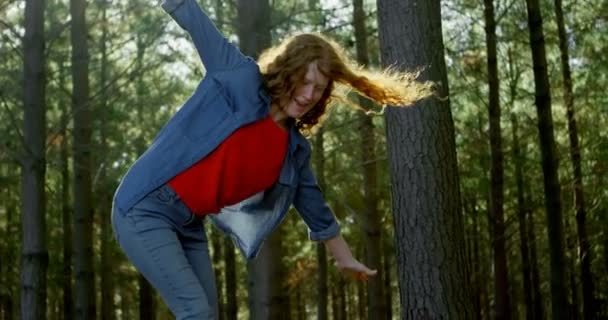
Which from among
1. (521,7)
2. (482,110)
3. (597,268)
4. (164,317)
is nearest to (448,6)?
(521,7)

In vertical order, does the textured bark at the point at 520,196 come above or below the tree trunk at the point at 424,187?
above

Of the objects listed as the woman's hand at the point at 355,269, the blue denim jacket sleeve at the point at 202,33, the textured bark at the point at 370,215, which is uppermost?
the textured bark at the point at 370,215

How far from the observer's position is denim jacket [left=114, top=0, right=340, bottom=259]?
334 cm

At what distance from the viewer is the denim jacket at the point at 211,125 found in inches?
131

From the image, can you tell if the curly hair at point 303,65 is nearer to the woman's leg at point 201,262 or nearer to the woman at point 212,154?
the woman at point 212,154

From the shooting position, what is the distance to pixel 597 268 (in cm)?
2417

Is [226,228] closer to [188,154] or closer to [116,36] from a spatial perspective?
[188,154]

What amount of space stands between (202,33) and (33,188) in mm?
5759

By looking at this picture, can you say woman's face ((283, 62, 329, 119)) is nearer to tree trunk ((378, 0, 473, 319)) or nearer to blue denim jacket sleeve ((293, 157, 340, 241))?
blue denim jacket sleeve ((293, 157, 340, 241))

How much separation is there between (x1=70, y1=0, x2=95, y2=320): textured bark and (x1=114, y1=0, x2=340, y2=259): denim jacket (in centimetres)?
874

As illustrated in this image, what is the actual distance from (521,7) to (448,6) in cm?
197

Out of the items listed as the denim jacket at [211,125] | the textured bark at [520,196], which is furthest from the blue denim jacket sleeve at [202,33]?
the textured bark at [520,196]

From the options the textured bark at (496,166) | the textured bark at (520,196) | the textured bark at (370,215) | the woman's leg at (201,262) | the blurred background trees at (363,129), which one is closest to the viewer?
the woman's leg at (201,262)

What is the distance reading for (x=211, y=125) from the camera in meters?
3.39
